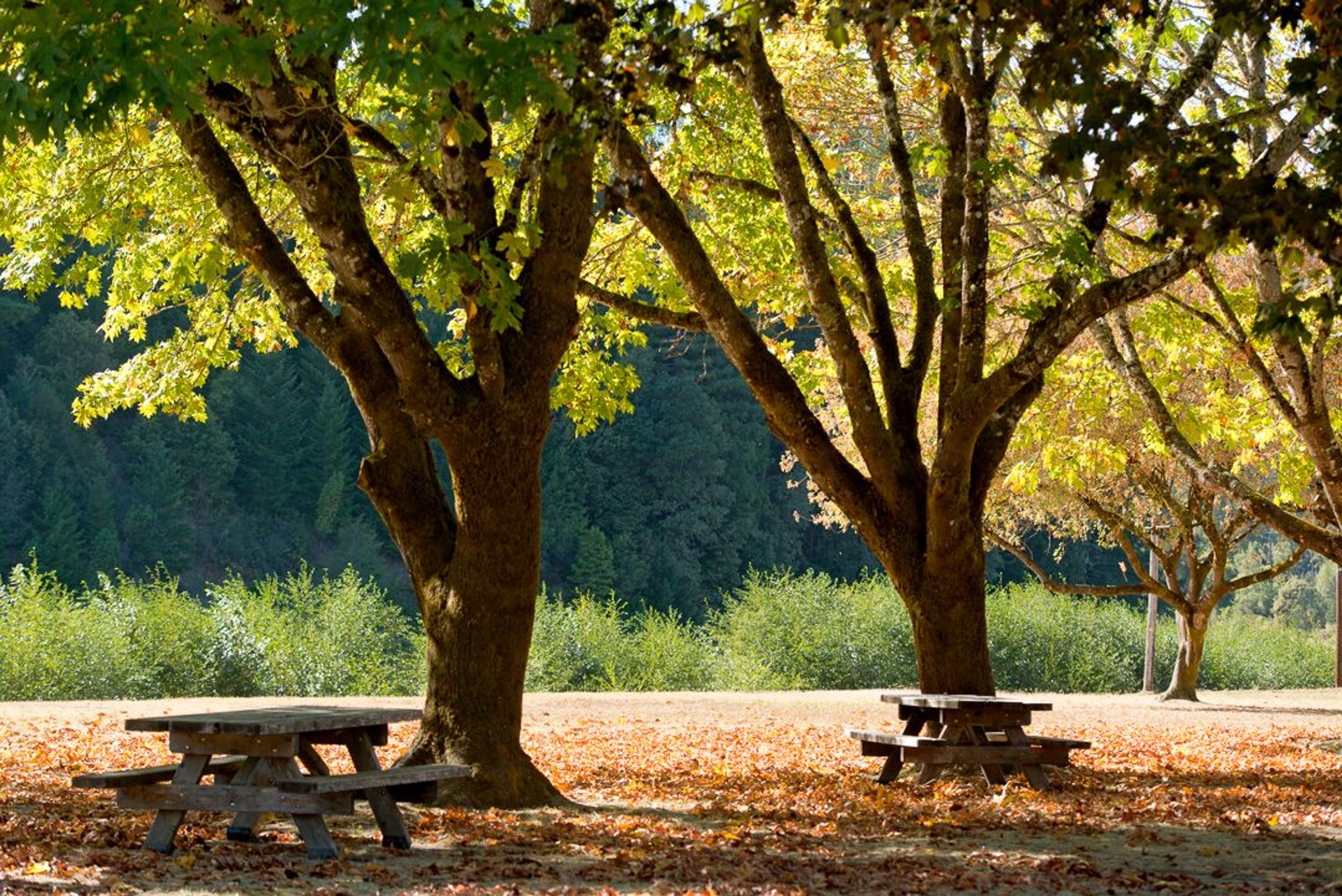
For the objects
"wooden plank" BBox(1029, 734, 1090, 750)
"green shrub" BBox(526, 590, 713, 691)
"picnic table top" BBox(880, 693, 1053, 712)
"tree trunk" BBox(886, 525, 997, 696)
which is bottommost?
"green shrub" BBox(526, 590, 713, 691)

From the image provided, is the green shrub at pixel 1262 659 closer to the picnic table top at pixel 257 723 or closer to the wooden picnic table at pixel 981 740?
the wooden picnic table at pixel 981 740

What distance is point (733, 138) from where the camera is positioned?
13.6m

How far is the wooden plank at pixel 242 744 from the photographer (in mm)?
6973

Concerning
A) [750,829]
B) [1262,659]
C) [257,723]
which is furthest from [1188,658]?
[257,723]

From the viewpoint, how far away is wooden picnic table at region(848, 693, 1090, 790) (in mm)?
9859

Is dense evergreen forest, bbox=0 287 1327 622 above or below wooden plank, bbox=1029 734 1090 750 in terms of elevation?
above

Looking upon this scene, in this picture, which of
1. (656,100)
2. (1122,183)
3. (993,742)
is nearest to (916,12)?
(1122,183)

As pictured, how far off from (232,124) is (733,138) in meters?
6.03

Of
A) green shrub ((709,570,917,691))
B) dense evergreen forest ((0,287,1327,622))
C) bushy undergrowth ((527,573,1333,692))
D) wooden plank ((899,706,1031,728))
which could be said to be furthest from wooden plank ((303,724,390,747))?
dense evergreen forest ((0,287,1327,622))

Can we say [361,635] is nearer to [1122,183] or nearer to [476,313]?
[476,313]

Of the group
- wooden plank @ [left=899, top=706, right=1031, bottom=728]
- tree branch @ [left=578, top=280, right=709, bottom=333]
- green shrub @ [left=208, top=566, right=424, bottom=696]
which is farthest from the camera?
green shrub @ [left=208, top=566, right=424, bottom=696]

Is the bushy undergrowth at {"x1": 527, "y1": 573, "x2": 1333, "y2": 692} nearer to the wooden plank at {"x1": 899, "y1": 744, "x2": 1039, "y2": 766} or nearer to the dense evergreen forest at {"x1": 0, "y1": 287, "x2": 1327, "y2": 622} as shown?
the wooden plank at {"x1": 899, "y1": 744, "x2": 1039, "y2": 766}

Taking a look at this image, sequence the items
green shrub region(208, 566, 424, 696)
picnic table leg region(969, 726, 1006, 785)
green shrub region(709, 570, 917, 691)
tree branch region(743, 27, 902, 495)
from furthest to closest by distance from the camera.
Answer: green shrub region(709, 570, 917, 691), green shrub region(208, 566, 424, 696), tree branch region(743, 27, 902, 495), picnic table leg region(969, 726, 1006, 785)

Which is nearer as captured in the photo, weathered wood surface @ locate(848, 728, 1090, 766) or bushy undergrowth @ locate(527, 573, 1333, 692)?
weathered wood surface @ locate(848, 728, 1090, 766)
